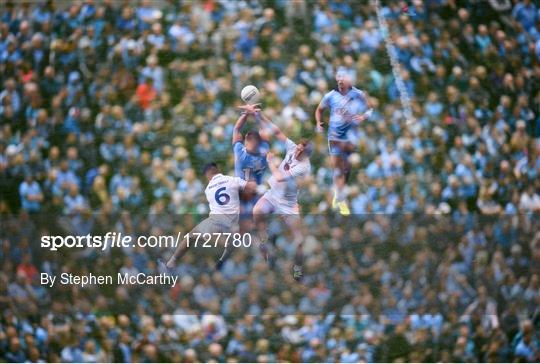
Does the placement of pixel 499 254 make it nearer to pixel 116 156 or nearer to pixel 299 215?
pixel 299 215

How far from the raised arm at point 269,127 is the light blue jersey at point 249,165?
84 mm

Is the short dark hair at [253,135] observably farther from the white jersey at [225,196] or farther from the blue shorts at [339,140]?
the blue shorts at [339,140]

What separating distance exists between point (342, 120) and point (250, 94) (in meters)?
0.61

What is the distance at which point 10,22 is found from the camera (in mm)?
5586

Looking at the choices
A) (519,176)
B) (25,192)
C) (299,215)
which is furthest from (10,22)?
(519,176)

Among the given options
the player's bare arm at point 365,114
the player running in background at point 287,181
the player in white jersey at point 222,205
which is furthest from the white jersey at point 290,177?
the player's bare arm at point 365,114

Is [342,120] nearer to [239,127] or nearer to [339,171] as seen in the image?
[339,171]

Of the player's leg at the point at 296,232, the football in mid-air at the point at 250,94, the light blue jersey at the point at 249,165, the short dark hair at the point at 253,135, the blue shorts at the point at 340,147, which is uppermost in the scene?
the football in mid-air at the point at 250,94

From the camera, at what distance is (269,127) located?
17.7 ft

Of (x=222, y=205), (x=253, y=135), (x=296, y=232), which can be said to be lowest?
(x=296, y=232)

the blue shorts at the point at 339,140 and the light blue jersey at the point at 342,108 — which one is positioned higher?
the light blue jersey at the point at 342,108

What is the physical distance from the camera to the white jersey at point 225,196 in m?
5.40

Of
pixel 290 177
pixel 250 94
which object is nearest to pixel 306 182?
pixel 290 177

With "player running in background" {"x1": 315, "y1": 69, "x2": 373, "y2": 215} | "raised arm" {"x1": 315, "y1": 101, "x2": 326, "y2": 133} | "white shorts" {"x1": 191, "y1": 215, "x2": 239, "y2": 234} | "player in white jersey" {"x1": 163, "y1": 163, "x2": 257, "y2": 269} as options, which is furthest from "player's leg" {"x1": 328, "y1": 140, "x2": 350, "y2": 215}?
"white shorts" {"x1": 191, "y1": 215, "x2": 239, "y2": 234}
